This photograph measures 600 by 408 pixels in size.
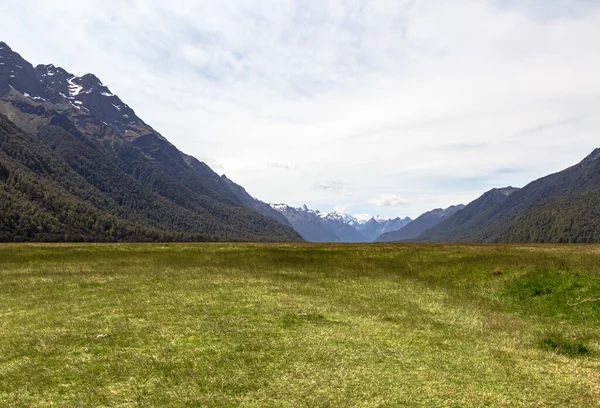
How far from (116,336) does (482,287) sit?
26511 millimetres

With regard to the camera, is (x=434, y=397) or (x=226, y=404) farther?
(x=434, y=397)

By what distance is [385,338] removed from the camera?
52.3ft

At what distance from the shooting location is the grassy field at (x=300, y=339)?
10.6 meters

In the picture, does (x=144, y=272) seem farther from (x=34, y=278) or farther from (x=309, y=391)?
(x=309, y=391)

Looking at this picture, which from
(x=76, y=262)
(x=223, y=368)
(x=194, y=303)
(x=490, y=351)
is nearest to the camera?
(x=223, y=368)

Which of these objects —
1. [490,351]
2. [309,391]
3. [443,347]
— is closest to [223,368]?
[309,391]

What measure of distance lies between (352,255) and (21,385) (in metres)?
42.5

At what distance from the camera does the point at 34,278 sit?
1154 inches

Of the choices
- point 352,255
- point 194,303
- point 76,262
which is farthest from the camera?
point 352,255

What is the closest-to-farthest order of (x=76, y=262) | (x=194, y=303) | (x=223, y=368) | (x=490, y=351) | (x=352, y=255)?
1. (x=223, y=368)
2. (x=490, y=351)
3. (x=194, y=303)
4. (x=76, y=262)
5. (x=352, y=255)

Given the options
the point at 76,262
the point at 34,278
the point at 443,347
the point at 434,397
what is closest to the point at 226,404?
the point at 434,397

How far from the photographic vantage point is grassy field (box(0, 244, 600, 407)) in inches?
419

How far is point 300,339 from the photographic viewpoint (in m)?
15.3

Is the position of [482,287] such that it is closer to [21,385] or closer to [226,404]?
[226,404]
